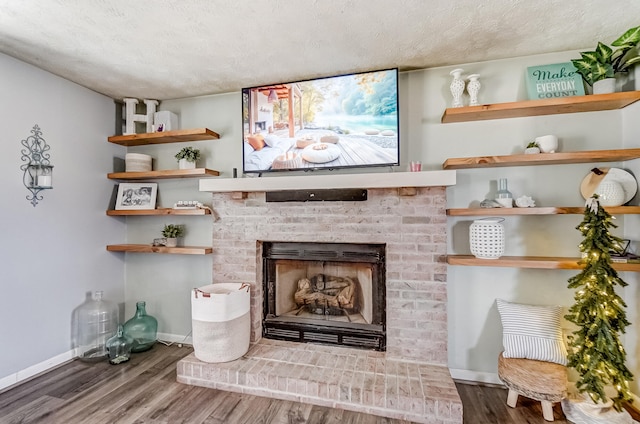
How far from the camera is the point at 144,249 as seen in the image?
8.75 feet

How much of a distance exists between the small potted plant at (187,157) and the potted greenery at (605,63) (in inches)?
114

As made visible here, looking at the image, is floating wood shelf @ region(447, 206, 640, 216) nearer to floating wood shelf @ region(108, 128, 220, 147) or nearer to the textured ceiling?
the textured ceiling

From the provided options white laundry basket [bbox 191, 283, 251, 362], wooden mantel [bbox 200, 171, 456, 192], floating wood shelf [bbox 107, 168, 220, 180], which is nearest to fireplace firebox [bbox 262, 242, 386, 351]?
white laundry basket [bbox 191, 283, 251, 362]

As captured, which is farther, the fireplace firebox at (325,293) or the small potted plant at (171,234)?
the small potted plant at (171,234)

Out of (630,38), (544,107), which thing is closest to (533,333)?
(544,107)

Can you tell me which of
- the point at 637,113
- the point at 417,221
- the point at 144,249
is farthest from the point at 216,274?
the point at 637,113

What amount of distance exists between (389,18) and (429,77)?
75 cm

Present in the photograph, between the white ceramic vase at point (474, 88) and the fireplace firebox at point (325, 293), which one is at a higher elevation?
the white ceramic vase at point (474, 88)

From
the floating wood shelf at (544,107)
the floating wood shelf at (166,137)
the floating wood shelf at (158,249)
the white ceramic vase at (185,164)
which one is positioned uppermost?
the floating wood shelf at (166,137)

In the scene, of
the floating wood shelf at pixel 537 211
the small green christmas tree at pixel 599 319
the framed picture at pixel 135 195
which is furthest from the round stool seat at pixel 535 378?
the framed picture at pixel 135 195

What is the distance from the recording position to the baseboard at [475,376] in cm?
214

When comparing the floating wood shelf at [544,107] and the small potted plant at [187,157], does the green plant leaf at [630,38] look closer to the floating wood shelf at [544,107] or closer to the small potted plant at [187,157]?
the floating wood shelf at [544,107]

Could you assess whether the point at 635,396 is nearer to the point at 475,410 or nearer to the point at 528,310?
the point at 528,310

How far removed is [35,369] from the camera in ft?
7.35
